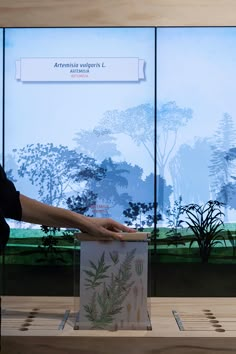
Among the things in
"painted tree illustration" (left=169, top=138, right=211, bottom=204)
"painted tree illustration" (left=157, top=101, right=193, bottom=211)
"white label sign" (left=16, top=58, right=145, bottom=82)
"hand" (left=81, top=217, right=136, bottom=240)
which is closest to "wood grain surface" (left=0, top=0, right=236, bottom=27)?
"white label sign" (left=16, top=58, right=145, bottom=82)

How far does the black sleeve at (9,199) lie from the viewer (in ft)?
4.32

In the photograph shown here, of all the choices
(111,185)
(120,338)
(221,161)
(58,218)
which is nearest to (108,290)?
(120,338)

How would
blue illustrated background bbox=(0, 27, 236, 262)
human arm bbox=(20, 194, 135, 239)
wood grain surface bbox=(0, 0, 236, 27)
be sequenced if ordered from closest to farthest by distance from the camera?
human arm bbox=(20, 194, 135, 239) < wood grain surface bbox=(0, 0, 236, 27) < blue illustrated background bbox=(0, 27, 236, 262)

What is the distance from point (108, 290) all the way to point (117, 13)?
232cm

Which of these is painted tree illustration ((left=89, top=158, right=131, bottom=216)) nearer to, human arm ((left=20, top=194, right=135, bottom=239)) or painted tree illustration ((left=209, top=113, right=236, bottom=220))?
painted tree illustration ((left=209, top=113, right=236, bottom=220))

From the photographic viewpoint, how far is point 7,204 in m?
1.37

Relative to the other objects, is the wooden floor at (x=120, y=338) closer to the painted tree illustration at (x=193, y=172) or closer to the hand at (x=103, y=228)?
the hand at (x=103, y=228)

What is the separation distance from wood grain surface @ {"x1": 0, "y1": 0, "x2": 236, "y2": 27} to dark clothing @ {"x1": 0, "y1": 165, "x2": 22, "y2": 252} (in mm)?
2228

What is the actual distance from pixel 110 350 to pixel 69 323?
179mm

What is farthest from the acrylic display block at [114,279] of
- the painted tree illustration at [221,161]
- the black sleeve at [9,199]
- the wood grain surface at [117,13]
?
the wood grain surface at [117,13]

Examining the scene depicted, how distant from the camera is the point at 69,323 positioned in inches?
58.1

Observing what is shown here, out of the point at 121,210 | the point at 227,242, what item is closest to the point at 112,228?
the point at 121,210

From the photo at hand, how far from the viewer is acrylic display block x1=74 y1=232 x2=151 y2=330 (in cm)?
144

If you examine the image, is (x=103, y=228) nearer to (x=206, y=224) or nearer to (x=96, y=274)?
(x=96, y=274)
